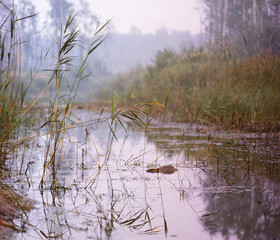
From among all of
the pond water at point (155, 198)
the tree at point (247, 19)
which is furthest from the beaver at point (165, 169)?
the tree at point (247, 19)

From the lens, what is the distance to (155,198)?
2.62 m

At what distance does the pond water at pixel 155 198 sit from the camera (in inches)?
79.7

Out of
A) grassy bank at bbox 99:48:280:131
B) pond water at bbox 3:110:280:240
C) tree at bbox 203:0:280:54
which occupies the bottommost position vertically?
pond water at bbox 3:110:280:240

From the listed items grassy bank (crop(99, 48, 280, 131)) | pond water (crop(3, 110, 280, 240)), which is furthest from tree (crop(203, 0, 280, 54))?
pond water (crop(3, 110, 280, 240))

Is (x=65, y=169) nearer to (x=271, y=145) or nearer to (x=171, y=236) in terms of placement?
(x=171, y=236)

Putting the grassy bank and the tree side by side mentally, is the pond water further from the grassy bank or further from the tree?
the tree

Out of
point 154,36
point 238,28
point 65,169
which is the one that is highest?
point 154,36

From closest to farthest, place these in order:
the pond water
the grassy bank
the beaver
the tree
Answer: the pond water
the beaver
the grassy bank
the tree

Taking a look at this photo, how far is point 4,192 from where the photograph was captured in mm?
2541

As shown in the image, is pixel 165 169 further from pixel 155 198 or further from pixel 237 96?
Result: pixel 237 96

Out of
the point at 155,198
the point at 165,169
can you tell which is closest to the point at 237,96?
the point at 165,169

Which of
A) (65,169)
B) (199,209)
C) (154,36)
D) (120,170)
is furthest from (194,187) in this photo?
(154,36)

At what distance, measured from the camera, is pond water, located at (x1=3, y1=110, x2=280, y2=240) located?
79.7 inches

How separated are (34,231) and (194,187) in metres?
1.31
